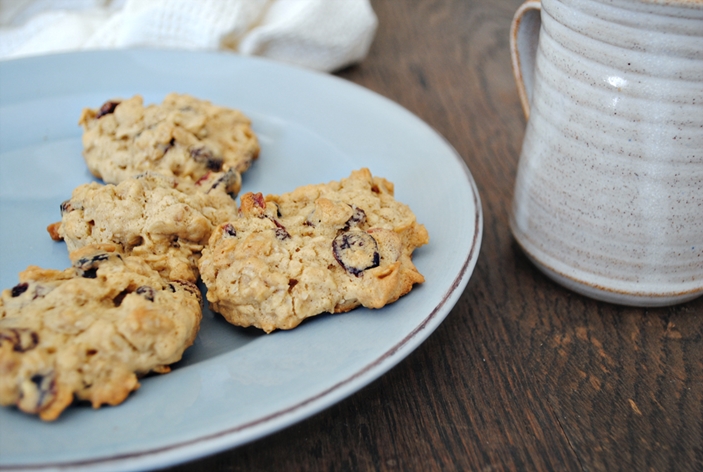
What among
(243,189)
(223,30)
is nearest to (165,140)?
(243,189)

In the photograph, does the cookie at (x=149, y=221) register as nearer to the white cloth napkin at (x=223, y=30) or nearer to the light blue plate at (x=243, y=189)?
the light blue plate at (x=243, y=189)

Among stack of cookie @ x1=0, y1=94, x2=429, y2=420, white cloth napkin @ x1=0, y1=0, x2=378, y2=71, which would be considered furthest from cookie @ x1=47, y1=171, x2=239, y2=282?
white cloth napkin @ x1=0, y1=0, x2=378, y2=71

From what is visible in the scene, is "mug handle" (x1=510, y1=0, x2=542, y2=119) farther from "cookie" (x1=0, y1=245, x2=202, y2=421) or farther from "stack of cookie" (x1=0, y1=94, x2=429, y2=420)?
"cookie" (x1=0, y1=245, x2=202, y2=421)

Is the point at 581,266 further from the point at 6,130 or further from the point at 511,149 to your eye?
the point at 6,130

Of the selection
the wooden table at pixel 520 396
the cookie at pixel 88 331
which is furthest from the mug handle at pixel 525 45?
the cookie at pixel 88 331

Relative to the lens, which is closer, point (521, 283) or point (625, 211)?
point (625, 211)

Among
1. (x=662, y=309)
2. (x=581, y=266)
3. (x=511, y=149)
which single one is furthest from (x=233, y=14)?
(x=662, y=309)
